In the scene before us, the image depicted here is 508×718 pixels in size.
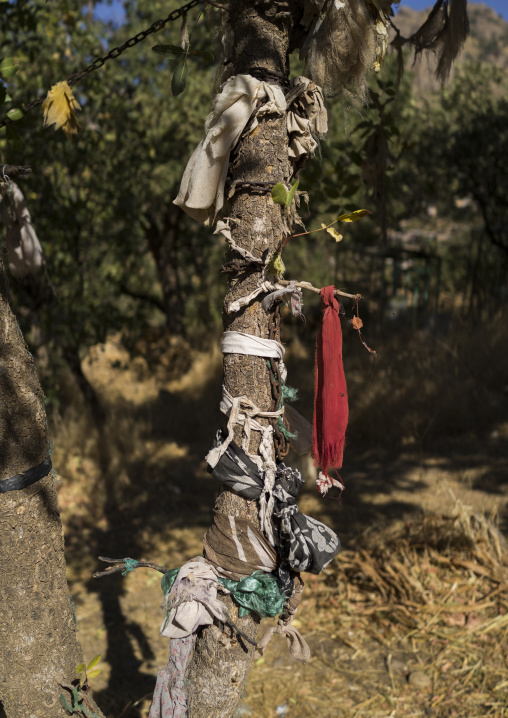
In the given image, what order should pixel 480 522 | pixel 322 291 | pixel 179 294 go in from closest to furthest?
1. pixel 322 291
2. pixel 480 522
3. pixel 179 294

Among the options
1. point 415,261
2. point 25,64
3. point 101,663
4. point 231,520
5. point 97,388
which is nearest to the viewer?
point 231,520

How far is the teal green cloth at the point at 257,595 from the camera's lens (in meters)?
1.91

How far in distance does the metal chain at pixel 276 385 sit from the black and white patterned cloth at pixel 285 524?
11 centimetres

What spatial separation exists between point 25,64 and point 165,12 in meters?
5.57

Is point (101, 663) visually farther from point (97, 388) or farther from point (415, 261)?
point (415, 261)

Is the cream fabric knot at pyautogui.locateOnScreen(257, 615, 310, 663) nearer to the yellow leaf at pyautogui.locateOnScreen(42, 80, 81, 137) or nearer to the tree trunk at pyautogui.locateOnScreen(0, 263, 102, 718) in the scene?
the tree trunk at pyautogui.locateOnScreen(0, 263, 102, 718)

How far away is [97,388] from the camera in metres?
8.98

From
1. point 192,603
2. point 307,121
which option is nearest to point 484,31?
point 307,121

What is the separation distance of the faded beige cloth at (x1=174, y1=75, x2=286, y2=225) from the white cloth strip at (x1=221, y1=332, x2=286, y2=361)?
1.43 feet

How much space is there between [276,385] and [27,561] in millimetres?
1029

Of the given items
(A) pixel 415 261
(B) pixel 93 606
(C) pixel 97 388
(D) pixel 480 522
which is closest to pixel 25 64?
(C) pixel 97 388

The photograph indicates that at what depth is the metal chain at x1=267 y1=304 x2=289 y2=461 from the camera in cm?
196

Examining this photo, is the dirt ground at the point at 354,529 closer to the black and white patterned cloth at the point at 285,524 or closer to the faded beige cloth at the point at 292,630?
the faded beige cloth at the point at 292,630

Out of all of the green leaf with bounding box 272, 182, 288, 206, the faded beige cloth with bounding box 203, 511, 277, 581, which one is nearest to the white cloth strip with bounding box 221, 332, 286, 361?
the green leaf with bounding box 272, 182, 288, 206
